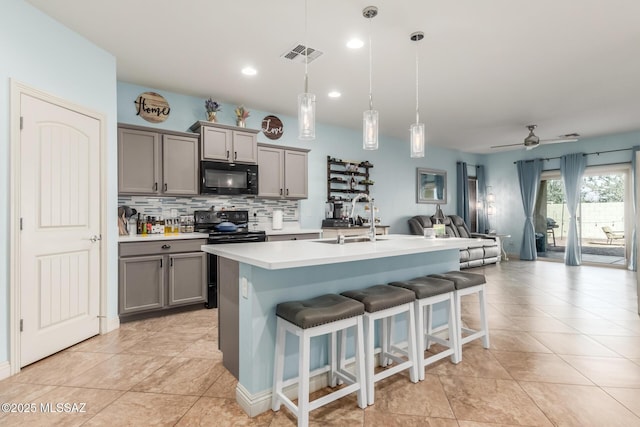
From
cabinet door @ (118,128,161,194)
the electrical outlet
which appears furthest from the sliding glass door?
cabinet door @ (118,128,161,194)

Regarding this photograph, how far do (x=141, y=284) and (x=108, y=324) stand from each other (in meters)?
0.47

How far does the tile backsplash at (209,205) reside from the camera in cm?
414

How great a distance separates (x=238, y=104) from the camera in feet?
15.7

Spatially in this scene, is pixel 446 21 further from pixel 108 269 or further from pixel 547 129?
pixel 547 129

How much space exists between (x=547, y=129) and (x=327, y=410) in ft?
21.5

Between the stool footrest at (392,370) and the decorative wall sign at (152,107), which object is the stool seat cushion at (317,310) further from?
the decorative wall sign at (152,107)

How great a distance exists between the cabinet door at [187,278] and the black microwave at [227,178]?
886mm

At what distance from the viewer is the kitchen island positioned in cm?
195

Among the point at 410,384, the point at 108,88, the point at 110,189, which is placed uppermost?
the point at 108,88

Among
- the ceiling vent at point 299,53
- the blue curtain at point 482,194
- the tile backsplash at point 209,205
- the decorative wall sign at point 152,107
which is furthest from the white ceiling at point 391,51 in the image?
the blue curtain at point 482,194

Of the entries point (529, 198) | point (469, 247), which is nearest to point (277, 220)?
point (469, 247)

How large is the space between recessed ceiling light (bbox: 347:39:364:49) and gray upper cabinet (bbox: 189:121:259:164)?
76.5 inches

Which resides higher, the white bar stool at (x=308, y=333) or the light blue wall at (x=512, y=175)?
the light blue wall at (x=512, y=175)

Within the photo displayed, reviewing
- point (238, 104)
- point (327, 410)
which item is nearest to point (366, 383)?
point (327, 410)
